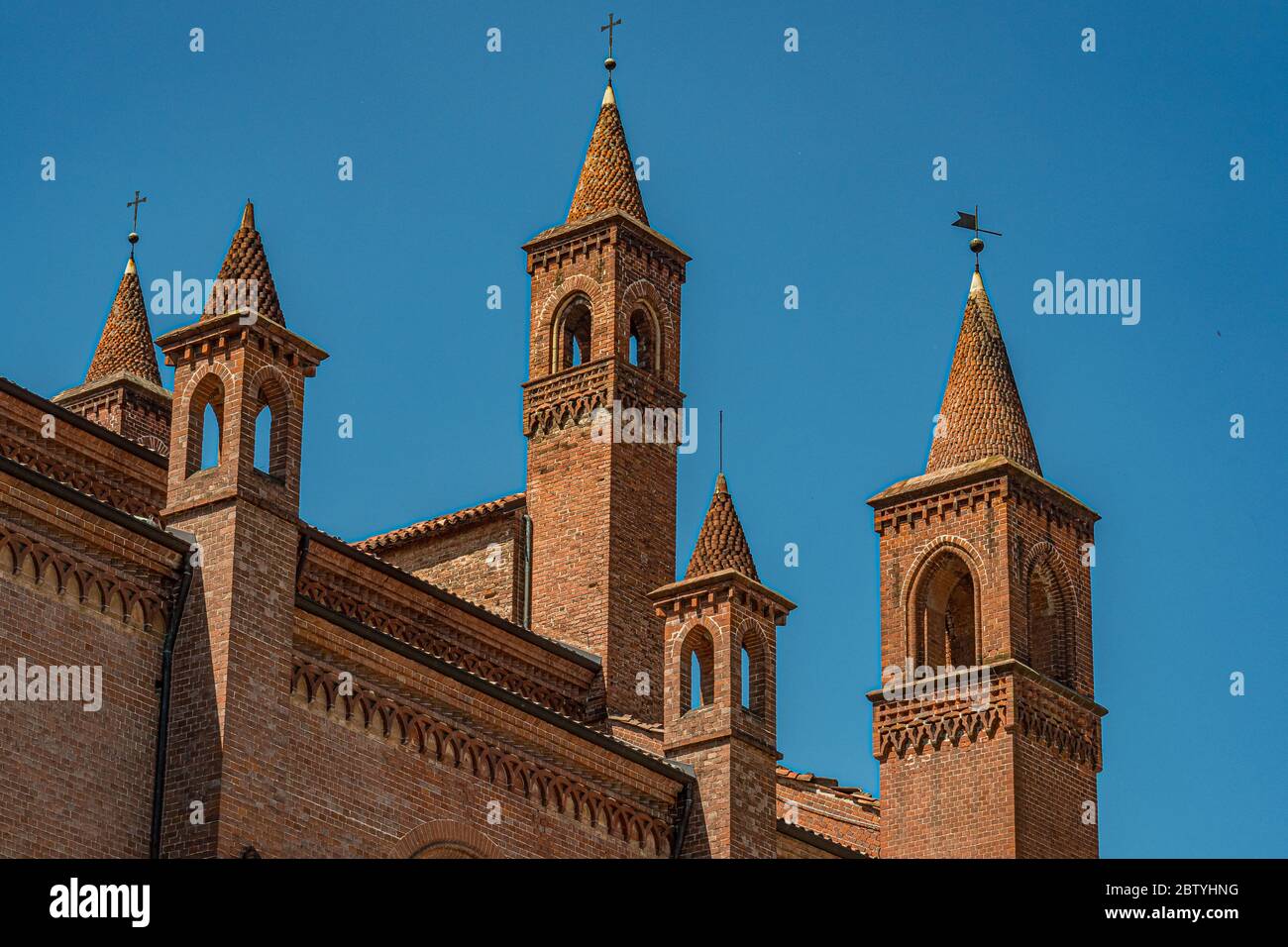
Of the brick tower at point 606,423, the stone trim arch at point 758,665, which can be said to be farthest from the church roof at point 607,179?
the stone trim arch at point 758,665

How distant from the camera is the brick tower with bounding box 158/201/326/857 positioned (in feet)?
74.3

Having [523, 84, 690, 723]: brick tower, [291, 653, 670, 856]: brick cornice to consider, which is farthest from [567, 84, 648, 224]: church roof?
[291, 653, 670, 856]: brick cornice

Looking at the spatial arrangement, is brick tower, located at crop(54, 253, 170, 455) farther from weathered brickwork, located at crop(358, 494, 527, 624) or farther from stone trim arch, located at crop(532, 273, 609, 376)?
stone trim arch, located at crop(532, 273, 609, 376)

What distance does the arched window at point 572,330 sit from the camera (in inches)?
1339

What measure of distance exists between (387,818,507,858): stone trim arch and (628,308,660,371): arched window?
32.2 feet

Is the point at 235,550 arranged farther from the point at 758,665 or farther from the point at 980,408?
the point at 980,408

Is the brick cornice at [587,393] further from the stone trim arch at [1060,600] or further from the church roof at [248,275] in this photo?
the church roof at [248,275]

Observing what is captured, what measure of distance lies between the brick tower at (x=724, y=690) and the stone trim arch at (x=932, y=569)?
14.5 ft

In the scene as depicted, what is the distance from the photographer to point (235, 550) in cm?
2338

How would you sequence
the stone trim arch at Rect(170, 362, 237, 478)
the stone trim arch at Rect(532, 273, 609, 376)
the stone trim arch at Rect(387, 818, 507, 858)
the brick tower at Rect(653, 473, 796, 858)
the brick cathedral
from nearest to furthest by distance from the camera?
the brick cathedral < the stone trim arch at Rect(170, 362, 237, 478) < the stone trim arch at Rect(387, 818, 507, 858) < the brick tower at Rect(653, 473, 796, 858) < the stone trim arch at Rect(532, 273, 609, 376)

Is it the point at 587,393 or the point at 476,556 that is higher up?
the point at 587,393

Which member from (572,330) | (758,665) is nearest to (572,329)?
(572,330)

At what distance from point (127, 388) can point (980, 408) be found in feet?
33.2

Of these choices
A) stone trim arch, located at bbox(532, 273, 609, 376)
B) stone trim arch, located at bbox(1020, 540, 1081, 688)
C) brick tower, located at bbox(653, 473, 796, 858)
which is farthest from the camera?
stone trim arch, located at bbox(532, 273, 609, 376)
